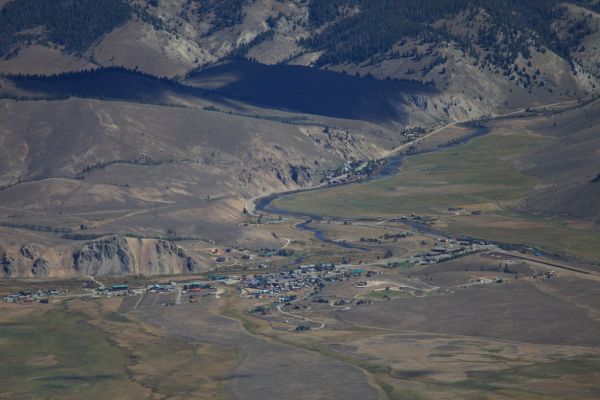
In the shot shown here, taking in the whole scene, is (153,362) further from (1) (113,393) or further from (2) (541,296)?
(2) (541,296)

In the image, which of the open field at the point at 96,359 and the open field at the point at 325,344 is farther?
the open field at the point at 96,359

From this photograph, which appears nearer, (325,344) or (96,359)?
(96,359)

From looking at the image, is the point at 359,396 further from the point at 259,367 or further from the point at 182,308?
the point at 182,308

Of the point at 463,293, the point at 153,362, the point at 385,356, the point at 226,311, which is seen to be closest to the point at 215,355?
the point at 153,362

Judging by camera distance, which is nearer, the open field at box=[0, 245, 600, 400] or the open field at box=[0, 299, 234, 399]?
the open field at box=[0, 245, 600, 400]

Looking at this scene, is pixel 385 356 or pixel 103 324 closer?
pixel 385 356

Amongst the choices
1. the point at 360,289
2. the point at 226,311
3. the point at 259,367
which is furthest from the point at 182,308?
the point at 259,367

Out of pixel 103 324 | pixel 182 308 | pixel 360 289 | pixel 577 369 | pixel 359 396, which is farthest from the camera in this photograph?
pixel 360 289

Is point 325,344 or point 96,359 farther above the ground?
point 96,359

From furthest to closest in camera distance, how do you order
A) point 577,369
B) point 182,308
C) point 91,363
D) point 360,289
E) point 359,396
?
point 360,289 → point 182,308 → point 91,363 → point 577,369 → point 359,396
